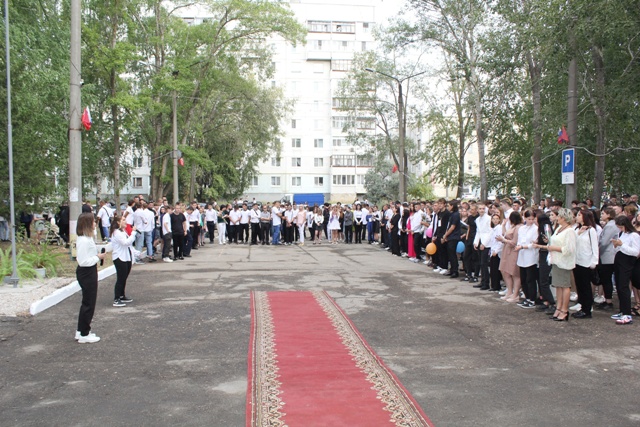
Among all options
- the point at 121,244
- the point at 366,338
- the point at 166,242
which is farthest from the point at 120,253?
the point at 166,242

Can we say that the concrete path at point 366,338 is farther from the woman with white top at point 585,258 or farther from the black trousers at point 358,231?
the black trousers at point 358,231

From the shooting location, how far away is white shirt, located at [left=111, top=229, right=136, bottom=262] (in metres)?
10.2

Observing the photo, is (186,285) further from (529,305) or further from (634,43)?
(634,43)

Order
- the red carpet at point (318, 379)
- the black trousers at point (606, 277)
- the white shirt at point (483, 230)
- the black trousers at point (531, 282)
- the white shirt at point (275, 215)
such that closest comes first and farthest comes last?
the red carpet at point (318, 379) → the black trousers at point (606, 277) → the black trousers at point (531, 282) → the white shirt at point (483, 230) → the white shirt at point (275, 215)

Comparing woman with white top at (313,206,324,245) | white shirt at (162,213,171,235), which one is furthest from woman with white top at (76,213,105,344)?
woman with white top at (313,206,324,245)

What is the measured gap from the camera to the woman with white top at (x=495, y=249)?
12039 mm

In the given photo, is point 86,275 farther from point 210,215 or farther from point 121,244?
point 210,215

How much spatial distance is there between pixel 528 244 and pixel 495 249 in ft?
5.83

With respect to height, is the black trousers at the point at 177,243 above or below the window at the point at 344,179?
below

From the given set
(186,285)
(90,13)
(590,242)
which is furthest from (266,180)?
(590,242)

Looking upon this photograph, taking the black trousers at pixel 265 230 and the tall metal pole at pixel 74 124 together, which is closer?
the tall metal pole at pixel 74 124

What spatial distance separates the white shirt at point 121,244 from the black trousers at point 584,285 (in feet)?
25.4

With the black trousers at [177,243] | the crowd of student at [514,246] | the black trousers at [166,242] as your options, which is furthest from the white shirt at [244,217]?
the black trousers at [166,242]

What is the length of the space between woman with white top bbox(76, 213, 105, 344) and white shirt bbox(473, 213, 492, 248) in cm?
817
